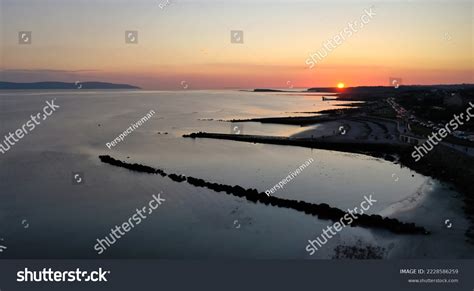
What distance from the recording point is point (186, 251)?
11.9 meters

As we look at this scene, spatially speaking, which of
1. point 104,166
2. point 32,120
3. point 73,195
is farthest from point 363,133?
point 32,120

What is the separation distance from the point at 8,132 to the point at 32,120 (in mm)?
16227

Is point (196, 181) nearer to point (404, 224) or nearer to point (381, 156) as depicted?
point (404, 224)

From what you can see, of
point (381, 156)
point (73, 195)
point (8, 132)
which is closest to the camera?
point (73, 195)

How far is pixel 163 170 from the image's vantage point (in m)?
23.3

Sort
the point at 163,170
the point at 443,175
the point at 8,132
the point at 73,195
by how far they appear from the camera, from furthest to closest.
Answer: the point at 8,132, the point at 163,170, the point at 443,175, the point at 73,195

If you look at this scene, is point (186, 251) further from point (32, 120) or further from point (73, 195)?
point (32, 120)

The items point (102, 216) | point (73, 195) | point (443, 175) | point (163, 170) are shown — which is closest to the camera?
point (102, 216)

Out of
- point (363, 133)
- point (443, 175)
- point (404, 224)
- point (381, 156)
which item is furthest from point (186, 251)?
point (363, 133)

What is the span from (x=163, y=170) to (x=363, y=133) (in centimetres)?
2005

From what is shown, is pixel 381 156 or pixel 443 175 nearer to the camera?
pixel 443 175

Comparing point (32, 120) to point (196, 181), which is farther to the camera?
point (32, 120)

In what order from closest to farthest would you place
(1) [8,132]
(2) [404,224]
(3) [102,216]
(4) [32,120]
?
1. (2) [404,224]
2. (3) [102,216]
3. (1) [8,132]
4. (4) [32,120]

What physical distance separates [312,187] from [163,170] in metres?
8.90
